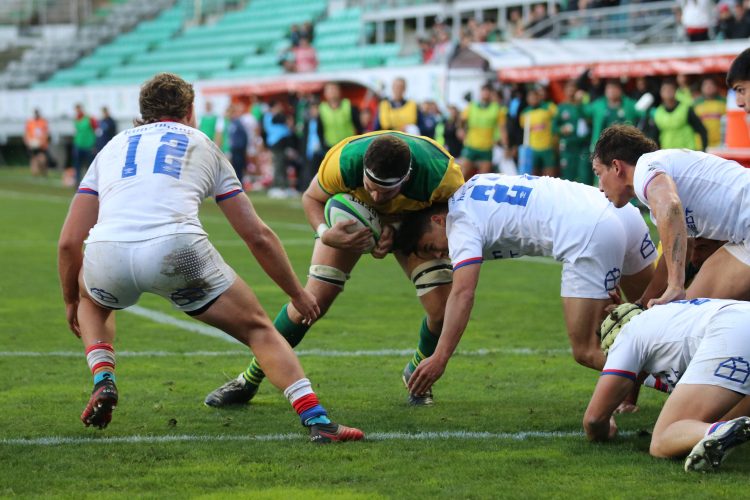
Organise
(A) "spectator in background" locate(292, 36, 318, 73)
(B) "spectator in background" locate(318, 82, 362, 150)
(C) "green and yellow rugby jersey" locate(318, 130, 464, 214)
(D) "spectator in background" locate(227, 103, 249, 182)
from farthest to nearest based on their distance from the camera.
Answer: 1. (A) "spectator in background" locate(292, 36, 318, 73)
2. (D) "spectator in background" locate(227, 103, 249, 182)
3. (B) "spectator in background" locate(318, 82, 362, 150)
4. (C) "green and yellow rugby jersey" locate(318, 130, 464, 214)

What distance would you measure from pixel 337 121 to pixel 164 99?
16.9 m

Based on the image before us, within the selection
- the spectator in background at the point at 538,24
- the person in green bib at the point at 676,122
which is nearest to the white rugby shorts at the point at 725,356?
the person in green bib at the point at 676,122

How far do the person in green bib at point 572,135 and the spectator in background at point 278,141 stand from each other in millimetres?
8178

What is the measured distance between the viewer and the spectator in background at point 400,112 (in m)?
21.4

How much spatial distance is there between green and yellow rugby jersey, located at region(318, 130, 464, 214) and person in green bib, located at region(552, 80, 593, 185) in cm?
1360

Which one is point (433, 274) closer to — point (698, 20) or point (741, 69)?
point (741, 69)

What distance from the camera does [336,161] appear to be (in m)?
6.79

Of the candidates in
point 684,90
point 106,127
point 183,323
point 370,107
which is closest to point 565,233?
point 183,323

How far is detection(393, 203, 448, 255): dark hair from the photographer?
684 cm

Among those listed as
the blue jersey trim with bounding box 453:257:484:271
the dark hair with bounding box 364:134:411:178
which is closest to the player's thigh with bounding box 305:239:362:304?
the dark hair with bounding box 364:134:411:178

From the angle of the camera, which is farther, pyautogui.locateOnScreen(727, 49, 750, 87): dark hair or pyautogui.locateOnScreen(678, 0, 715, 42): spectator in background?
pyautogui.locateOnScreen(678, 0, 715, 42): spectator in background

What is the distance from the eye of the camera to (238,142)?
28.0 meters

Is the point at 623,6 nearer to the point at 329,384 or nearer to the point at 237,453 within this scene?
the point at 329,384

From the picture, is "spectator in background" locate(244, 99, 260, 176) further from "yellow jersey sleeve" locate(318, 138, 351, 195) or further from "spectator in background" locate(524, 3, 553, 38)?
"yellow jersey sleeve" locate(318, 138, 351, 195)
